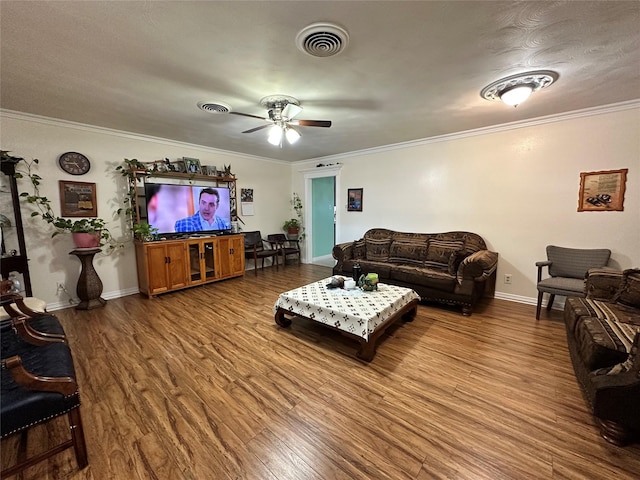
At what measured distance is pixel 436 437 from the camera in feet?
4.91

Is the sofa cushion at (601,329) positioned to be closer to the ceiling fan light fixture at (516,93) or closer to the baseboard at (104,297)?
the ceiling fan light fixture at (516,93)

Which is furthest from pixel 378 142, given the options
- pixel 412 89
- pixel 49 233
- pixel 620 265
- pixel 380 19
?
pixel 49 233

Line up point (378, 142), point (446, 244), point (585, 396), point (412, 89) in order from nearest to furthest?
point (585, 396) < point (412, 89) < point (446, 244) < point (378, 142)

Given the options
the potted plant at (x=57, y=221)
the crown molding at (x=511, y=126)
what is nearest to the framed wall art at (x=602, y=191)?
the crown molding at (x=511, y=126)

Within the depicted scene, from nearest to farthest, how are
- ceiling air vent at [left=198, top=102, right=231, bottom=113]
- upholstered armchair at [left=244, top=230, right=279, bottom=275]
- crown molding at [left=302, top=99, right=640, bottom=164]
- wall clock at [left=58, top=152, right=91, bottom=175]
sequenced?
ceiling air vent at [left=198, top=102, right=231, bottom=113], crown molding at [left=302, top=99, right=640, bottom=164], wall clock at [left=58, top=152, right=91, bottom=175], upholstered armchair at [left=244, top=230, right=279, bottom=275]

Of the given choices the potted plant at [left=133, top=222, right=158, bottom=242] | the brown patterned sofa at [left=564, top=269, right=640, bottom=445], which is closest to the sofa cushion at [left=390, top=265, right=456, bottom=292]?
the brown patterned sofa at [left=564, top=269, right=640, bottom=445]

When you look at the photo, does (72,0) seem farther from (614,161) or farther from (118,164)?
(614,161)

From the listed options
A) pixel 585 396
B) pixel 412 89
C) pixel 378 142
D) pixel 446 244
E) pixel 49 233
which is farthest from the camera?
pixel 378 142

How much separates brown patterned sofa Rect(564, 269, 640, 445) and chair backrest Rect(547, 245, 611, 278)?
905 mm

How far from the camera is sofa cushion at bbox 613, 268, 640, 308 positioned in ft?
6.75

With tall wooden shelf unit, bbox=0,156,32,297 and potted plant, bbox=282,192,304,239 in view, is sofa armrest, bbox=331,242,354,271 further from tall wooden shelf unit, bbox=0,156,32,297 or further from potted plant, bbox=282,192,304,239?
tall wooden shelf unit, bbox=0,156,32,297

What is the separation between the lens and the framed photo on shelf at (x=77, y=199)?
3355mm

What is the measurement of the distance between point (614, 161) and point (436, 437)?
3631 mm

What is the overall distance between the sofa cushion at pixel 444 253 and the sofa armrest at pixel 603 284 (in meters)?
1.25
